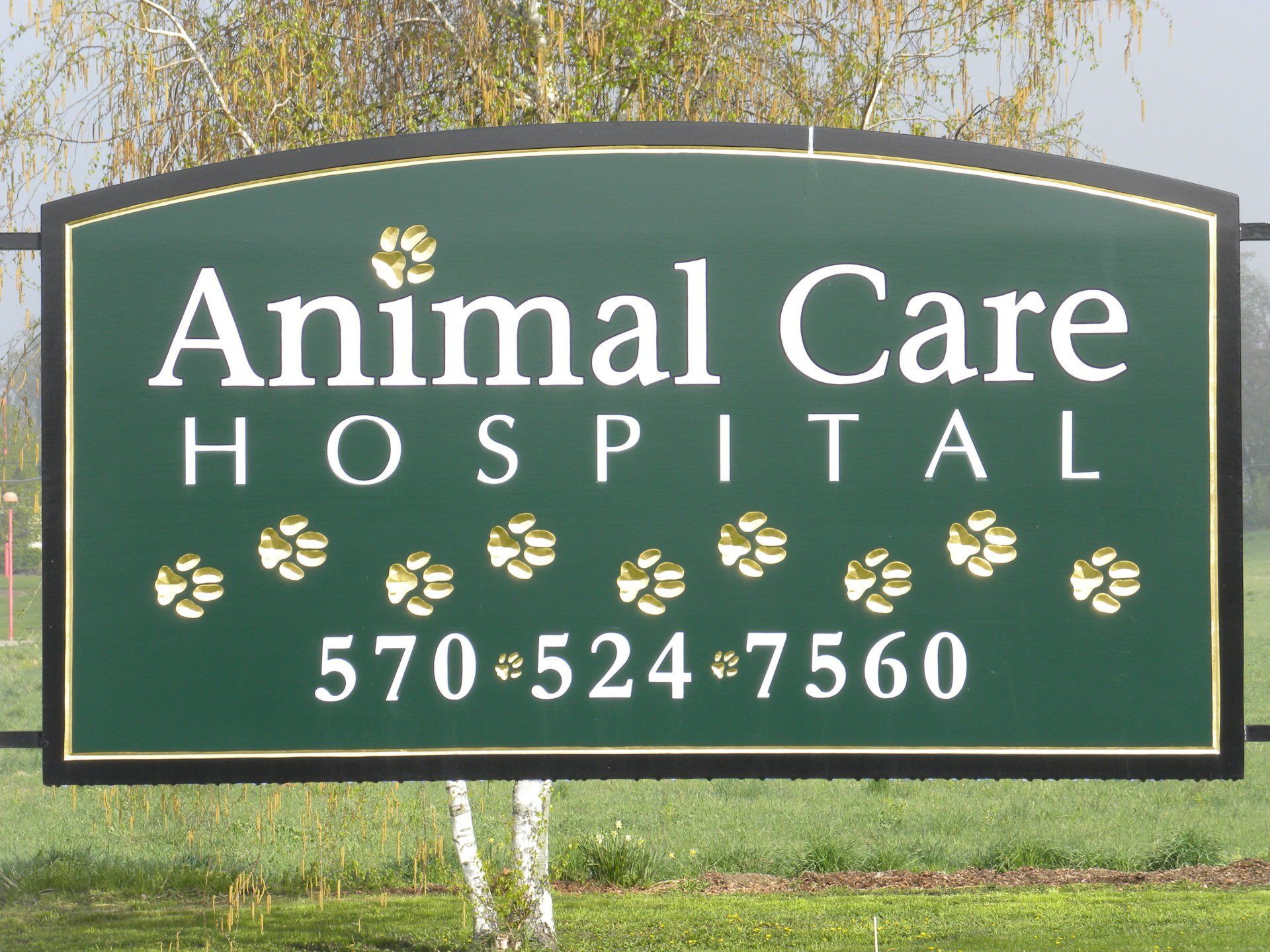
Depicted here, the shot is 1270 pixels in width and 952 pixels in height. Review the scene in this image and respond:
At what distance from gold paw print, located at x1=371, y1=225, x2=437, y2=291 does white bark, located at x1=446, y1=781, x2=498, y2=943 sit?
533 centimetres

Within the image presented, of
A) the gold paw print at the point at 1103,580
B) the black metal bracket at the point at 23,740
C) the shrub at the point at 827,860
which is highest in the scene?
the gold paw print at the point at 1103,580

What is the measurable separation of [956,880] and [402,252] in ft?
35.3

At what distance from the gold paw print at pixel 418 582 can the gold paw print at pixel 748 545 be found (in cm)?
85

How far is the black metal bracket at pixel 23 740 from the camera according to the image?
11.8ft

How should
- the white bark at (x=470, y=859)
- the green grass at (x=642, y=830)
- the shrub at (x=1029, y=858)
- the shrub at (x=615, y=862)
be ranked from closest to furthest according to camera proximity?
the white bark at (x=470, y=859) → the shrub at (x=615, y=862) → the green grass at (x=642, y=830) → the shrub at (x=1029, y=858)

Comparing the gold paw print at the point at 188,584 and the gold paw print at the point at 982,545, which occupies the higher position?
the gold paw print at the point at 982,545

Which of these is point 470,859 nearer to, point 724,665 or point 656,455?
point 724,665

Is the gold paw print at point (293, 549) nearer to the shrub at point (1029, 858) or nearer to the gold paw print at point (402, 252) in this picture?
the gold paw print at point (402, 252)

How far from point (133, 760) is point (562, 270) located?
1.98 m

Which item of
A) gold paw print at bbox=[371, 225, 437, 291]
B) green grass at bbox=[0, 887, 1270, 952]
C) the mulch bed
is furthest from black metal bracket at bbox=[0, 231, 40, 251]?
the mulch bed

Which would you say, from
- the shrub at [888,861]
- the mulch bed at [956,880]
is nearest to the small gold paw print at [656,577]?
the mulch bed at [956,880]

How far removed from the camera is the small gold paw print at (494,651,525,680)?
12.0 feet

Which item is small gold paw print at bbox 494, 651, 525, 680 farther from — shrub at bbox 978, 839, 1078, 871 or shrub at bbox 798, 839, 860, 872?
shrub at bbox 978, 839, 1078, 871

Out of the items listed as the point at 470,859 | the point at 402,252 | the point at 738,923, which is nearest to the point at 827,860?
the point at 738,923
